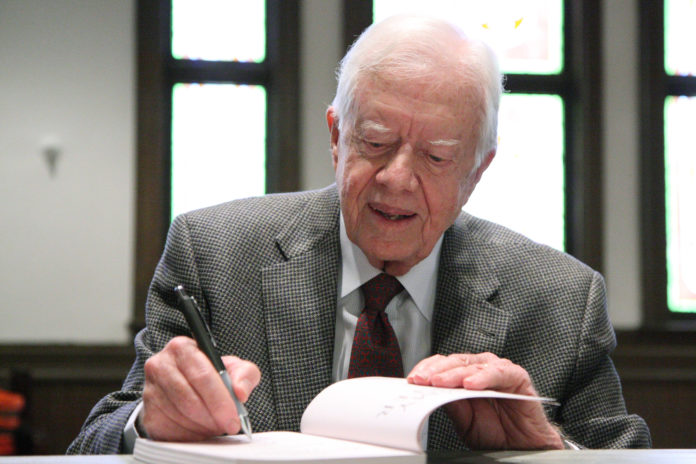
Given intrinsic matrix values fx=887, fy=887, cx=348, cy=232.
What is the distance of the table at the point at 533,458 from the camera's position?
3.67ft

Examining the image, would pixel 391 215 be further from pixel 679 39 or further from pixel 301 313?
pixel 679 39

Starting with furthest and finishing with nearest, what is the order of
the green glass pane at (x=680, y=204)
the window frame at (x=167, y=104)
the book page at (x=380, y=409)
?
the green glass pane at (x=680, y=204) < the window frame at (x=167, y=104) < the book page at (x=380, y=409)

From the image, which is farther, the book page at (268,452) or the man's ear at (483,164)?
the man's ear at (483,164)

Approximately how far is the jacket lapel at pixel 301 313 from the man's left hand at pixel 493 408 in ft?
1.07

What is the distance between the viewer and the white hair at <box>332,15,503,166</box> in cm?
165

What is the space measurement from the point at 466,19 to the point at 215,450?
4487mm

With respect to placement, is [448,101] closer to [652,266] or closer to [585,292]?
[585,292]

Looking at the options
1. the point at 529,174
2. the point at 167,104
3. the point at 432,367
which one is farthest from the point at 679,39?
the point at 432,367

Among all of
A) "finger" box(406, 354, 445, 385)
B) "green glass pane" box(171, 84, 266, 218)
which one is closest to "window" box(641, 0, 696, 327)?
"green glass pane" box(171, 84, 266, 218)

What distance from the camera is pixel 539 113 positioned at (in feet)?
17.2

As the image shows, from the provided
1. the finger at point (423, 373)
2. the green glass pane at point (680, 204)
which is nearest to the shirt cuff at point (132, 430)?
the finger at point (423, 373)

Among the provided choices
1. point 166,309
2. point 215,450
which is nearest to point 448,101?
point 166,309

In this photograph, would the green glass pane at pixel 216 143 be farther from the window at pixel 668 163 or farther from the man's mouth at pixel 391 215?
the man's mouth at pixel 391 215

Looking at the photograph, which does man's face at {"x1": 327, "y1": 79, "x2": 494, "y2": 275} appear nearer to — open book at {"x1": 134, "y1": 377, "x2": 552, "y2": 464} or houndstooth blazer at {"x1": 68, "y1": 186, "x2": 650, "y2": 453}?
houndstooth blazer at {"x1": 68, "y1": 186, "x2": 650, "y2": 453}
